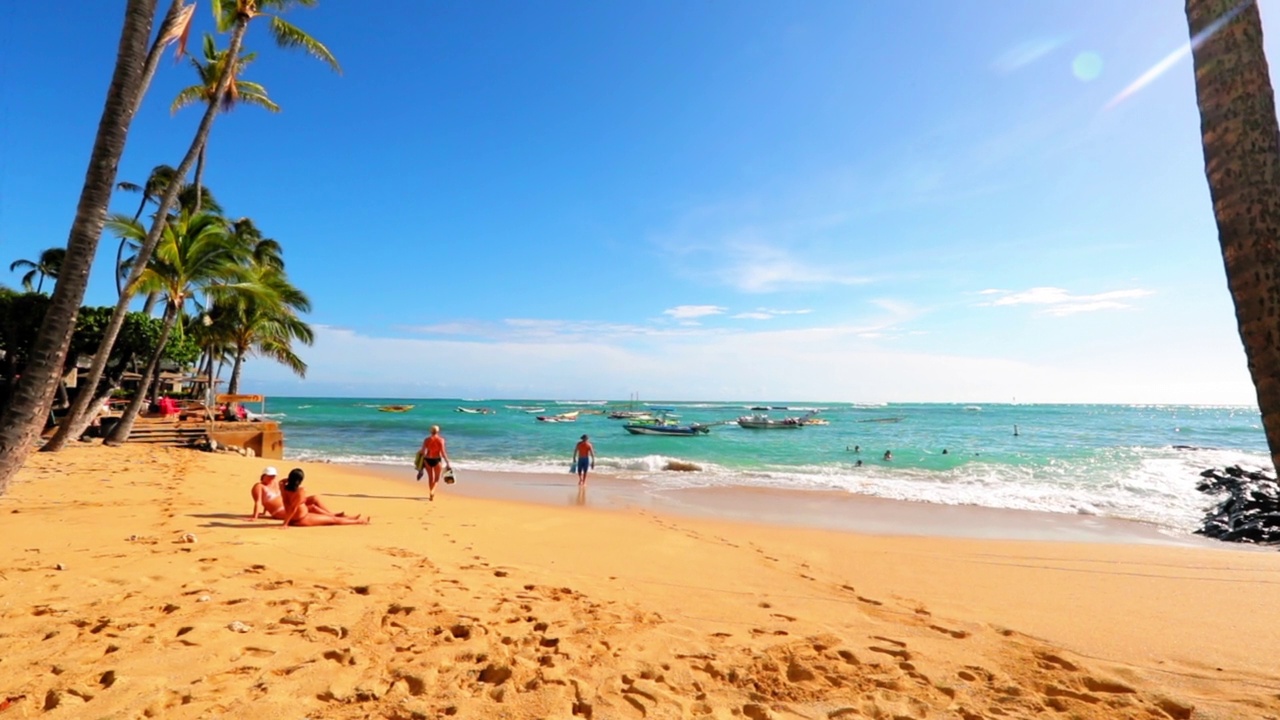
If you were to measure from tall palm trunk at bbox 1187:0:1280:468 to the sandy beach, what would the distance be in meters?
2.39

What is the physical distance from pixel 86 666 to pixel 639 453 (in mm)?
28054

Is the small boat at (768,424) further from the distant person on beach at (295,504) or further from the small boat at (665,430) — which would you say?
the distant person on beach at (295,504)

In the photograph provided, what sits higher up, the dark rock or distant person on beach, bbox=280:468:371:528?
distant person on beach, bbox=280:468:371:528

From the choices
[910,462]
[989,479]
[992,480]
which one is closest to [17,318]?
[992,480]

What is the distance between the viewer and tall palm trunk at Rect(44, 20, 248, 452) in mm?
12484

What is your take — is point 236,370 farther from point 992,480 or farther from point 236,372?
point 992,480

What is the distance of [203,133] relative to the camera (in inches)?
559

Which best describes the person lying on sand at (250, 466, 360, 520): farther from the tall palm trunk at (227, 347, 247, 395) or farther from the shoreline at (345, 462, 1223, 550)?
the tall palm trunk at (227, 347, 247, 395)

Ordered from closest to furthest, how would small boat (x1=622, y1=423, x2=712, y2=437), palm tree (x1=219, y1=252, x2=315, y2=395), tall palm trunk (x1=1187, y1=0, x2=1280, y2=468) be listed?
tall palm trunk (x1=1187, y1=0, x2=1280, y2=468), palm tree (x1=219, y1=252, x2=315, y2=395), small boat (x1=622, y1=423, x2=712, y2=437)

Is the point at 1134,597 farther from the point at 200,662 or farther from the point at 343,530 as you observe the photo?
the point at 343,530

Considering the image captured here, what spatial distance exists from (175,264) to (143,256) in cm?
410

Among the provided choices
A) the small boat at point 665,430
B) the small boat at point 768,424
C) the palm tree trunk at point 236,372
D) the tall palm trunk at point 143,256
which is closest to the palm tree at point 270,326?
the palm tree trunk at point 236,372

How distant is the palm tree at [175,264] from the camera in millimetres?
15781

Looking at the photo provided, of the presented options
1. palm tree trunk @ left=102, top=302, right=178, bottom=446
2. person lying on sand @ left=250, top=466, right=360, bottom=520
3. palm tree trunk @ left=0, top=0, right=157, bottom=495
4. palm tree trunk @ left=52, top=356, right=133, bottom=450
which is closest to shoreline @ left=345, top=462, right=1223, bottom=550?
person lying on sand @ left=250, top=466, right=360, bottom=520
